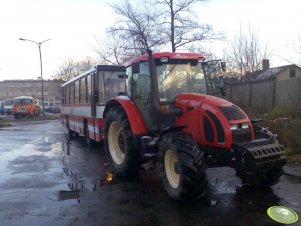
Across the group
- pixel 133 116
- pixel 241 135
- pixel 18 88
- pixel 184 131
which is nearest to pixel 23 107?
pixel 133 116

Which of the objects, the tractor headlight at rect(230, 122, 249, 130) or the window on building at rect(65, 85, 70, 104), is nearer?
the tractor headlight at rect(230, 122, 249, 130)

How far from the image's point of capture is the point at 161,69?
7.78 meters

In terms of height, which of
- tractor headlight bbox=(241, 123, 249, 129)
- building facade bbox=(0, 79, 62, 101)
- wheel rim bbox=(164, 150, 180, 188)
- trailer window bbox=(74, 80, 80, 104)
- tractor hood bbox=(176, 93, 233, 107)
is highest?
building facade bbox=(0, 79, 62, 101)

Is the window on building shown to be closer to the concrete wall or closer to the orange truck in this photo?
the concrete wall

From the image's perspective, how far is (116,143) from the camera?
9523 mm

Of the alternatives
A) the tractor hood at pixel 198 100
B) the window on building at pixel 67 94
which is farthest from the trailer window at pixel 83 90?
the tractor hood at pixel 198 100

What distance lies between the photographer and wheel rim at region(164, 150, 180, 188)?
677 cm

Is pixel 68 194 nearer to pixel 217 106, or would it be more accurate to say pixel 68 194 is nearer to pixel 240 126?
pixel 217 106

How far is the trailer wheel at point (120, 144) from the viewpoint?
827 centimetres

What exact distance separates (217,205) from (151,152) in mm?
1788

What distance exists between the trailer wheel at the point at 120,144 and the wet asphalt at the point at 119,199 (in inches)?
11.6

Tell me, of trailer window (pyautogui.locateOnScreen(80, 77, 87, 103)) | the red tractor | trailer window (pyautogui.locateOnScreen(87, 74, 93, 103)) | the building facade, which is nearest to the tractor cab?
the red tractor

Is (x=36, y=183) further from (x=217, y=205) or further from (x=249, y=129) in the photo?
(x=249, y=129)

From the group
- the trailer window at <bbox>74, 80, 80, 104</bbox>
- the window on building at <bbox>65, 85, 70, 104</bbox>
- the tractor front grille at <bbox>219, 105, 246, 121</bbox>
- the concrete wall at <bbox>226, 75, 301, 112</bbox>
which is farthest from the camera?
the window on building at <bbox>65, 85, 70, 104</bbox>
